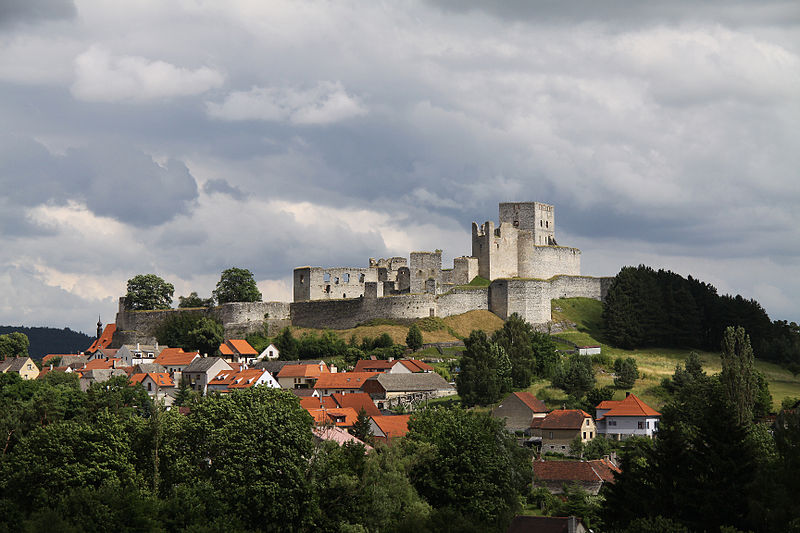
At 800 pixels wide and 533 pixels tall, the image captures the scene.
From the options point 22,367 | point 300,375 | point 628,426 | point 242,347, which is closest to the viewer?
point 628,426

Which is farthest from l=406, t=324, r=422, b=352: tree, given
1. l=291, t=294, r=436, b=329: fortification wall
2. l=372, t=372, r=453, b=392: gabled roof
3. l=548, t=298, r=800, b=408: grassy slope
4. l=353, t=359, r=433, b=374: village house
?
l=548, t=298, r=800, b=408: grassy slope

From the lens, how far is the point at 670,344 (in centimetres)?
10438

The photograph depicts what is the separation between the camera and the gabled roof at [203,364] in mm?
95562

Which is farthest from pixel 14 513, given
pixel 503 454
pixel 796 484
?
pixel 796 484

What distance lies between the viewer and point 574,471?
203 feet

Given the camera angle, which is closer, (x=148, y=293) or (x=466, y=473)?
(x=466, y=473)

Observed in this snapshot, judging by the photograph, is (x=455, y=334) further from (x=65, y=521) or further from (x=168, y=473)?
(x=65, y=521)

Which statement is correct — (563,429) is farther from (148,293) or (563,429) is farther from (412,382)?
(148,293)

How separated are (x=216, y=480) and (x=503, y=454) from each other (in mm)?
17120

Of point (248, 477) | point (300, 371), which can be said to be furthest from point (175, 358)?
point (248, 477)

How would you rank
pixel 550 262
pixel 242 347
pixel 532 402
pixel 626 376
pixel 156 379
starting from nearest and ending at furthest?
1. pixel 532 402
2. pixel 626 376
3. pixel 156 379
4. pixel 242 347
5. pixel 550 262

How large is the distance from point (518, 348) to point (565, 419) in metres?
15.5

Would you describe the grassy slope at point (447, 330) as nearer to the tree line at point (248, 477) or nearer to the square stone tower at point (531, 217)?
the square stone tower at point (531, 217)

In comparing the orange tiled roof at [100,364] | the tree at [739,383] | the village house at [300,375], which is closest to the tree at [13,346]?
the orange tiled roof at [100,364]
